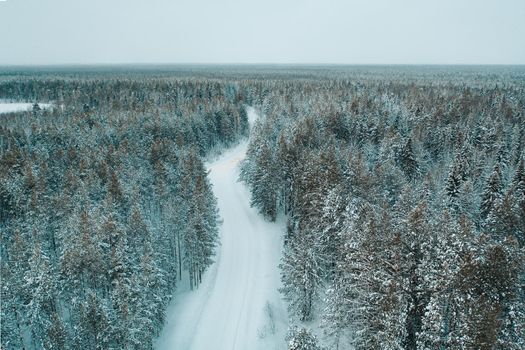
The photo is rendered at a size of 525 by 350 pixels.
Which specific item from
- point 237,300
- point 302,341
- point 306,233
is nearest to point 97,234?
point 237,300

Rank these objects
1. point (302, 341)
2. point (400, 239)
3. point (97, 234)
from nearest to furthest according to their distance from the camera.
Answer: point (400, 239) → point (302, 341) → point (97, 234)

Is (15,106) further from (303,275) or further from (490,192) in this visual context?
(490,192)

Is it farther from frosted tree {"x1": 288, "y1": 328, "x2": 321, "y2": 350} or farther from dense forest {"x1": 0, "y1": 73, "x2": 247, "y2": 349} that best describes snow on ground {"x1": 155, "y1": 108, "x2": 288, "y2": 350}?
frosted tree {"x1": 288, "y1": 328, "x2": 321, "y2": 350}

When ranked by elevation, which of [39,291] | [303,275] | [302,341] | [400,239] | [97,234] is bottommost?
[302,341]

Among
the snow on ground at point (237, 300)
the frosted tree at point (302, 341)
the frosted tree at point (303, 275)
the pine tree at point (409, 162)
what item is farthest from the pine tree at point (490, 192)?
the frosted tree at point (302, 341)

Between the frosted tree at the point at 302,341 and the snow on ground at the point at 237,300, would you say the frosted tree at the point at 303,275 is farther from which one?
the frosted tree at the point at 302,341

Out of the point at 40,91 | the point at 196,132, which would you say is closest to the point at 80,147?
the point at 196,132

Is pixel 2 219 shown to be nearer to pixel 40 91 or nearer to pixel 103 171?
pixel 103 171
